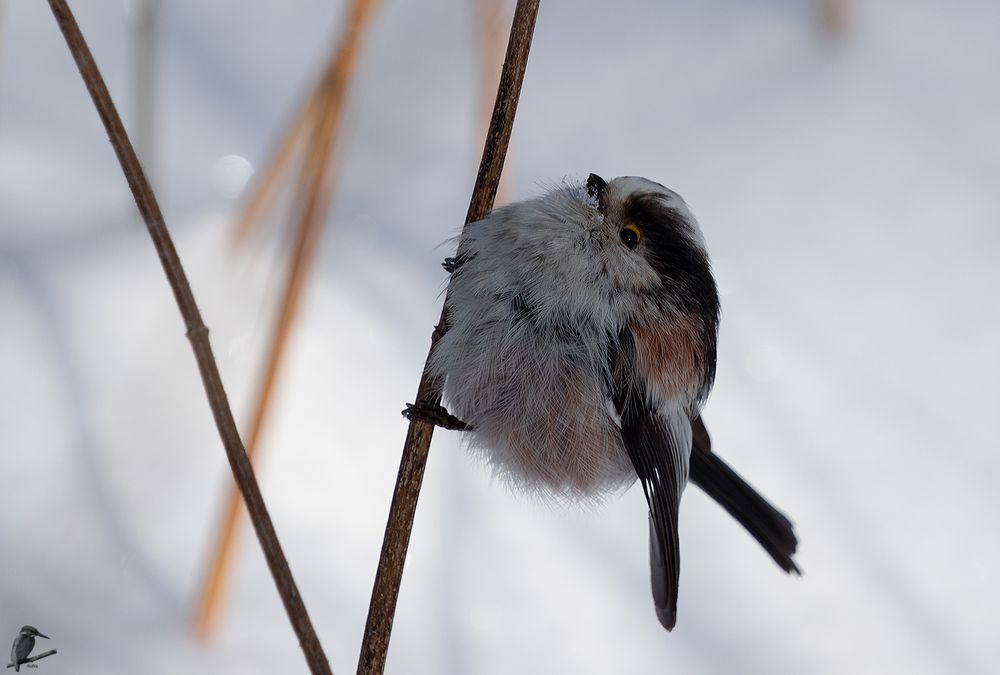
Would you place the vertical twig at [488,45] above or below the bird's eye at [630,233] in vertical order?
above

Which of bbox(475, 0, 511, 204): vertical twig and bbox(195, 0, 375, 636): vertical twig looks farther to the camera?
bbox(475, 0, 511, 204): vertical twig

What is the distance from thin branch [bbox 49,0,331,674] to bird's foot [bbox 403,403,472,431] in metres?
0.15

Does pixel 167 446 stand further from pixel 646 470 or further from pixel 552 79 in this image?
pixel 552 79

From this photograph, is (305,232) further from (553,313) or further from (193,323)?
(193,323)

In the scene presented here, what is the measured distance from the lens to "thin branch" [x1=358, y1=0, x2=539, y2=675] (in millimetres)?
597

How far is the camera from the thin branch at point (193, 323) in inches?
20.6

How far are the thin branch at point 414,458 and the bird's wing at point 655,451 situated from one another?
168mm

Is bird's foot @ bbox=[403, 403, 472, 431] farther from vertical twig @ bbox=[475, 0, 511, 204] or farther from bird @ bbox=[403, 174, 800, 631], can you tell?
vertical twig @ bbox=[475, 0, 511, 204]

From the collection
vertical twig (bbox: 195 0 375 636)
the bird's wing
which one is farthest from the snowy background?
the bird's wing

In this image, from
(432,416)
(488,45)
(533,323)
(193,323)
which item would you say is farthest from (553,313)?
(488,45)

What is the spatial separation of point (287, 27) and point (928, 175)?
1.15m

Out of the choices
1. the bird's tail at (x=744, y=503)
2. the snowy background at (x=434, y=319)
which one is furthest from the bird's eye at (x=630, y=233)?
the bird's tail at (x=744, y=503)

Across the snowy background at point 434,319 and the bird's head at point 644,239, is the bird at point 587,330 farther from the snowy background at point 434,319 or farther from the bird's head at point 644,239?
the snowy background at point 434,319

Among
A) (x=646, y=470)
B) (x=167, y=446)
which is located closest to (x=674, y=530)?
(x=646, y=470)
